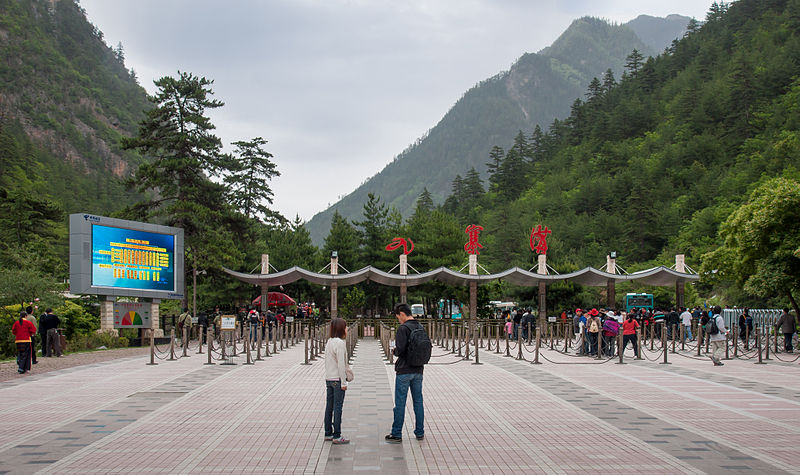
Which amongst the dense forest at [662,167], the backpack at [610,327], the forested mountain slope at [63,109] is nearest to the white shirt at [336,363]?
the backpack at [610,327]

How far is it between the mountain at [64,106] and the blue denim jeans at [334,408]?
250ft

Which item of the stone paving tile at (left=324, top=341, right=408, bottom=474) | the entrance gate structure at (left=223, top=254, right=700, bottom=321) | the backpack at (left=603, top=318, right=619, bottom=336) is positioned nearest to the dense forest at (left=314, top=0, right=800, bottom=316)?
the entrance gate structure at (left=223, top=254, right=700, bottom=321)

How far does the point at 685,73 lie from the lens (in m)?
89.8

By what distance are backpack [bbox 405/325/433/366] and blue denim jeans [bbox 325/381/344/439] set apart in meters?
0.96

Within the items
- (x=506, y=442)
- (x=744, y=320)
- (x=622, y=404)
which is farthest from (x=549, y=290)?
(x=506, y=442)

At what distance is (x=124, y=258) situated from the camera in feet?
99.6

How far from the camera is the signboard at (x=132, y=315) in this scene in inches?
1194

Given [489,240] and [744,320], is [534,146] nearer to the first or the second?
[489,240]

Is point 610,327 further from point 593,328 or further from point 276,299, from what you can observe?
point 276,299

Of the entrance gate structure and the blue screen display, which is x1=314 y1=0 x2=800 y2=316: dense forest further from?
the blue screen display

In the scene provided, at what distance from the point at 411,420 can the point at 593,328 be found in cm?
1467

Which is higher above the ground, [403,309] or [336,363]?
[403,309]

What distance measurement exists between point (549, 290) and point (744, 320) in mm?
21274

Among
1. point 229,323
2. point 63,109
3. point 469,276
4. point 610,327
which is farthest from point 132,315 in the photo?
point 63,109
